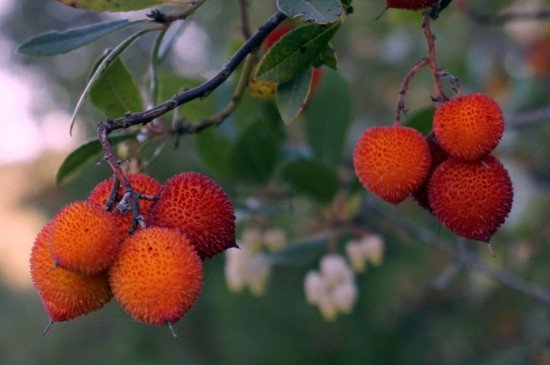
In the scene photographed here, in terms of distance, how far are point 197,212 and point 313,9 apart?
344 mm

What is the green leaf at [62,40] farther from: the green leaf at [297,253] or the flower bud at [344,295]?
the flower bud at [344,295]

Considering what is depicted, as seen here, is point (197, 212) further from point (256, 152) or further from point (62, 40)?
point (256, 152)

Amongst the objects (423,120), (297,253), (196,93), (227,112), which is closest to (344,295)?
(297,253)

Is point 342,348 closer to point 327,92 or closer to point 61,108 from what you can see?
point 327,92

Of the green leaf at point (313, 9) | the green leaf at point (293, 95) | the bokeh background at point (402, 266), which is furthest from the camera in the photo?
the bokeh background at point (402, 266)

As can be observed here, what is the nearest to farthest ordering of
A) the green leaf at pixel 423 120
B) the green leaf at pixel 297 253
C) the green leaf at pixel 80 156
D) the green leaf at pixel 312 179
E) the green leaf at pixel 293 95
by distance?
1. the green leaf at pixel 293 95
2. the green leaf at pixel 80 156
3. the green leaf at pixel 423 120
4. the green leaf at pixel 312 179
5. the green leaf at pixel 297 253

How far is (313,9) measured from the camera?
3.12 ft

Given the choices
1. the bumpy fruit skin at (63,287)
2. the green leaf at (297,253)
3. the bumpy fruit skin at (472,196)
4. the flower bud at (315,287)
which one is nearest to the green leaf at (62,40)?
the bumpy fruit skin at (63,287)

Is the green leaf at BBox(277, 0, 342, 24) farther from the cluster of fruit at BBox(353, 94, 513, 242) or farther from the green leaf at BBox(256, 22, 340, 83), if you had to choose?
the cluster of fruit at BBox(353, 94, 513, 242)

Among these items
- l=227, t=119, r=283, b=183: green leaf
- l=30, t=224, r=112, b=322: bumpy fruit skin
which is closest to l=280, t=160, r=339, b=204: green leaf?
l=227, t=119, r=283, b=183: green leaf

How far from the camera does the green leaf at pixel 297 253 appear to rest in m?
1.95

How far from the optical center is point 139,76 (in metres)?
5.26

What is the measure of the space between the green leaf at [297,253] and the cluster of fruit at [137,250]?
0.99 m

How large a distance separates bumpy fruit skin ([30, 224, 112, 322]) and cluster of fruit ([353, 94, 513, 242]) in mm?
437
